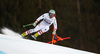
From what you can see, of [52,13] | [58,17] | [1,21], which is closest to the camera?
[52,13]

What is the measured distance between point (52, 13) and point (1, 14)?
90.3 inches

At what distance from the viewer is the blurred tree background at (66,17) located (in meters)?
5.46

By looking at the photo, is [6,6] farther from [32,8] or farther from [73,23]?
[73,23]

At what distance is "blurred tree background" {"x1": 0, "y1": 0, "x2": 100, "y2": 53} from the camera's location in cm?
546

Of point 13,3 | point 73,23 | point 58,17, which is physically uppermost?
point 13,3

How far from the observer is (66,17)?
8164 mm

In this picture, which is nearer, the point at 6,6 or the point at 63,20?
the point at 6,6

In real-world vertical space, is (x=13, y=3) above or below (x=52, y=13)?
above

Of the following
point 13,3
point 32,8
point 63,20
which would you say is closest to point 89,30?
point 63,20

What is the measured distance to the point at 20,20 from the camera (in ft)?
18.6

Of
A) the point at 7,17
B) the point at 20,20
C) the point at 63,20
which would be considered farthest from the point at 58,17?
the point at 7,17

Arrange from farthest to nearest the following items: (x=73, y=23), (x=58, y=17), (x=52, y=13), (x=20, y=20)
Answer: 1. (x=73, y=23)
2. (x=58, y=17)
3. (x=20, y=20)
4. (x=52, y=13)

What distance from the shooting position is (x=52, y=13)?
3.97 meters

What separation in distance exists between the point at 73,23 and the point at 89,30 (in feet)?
4.53
